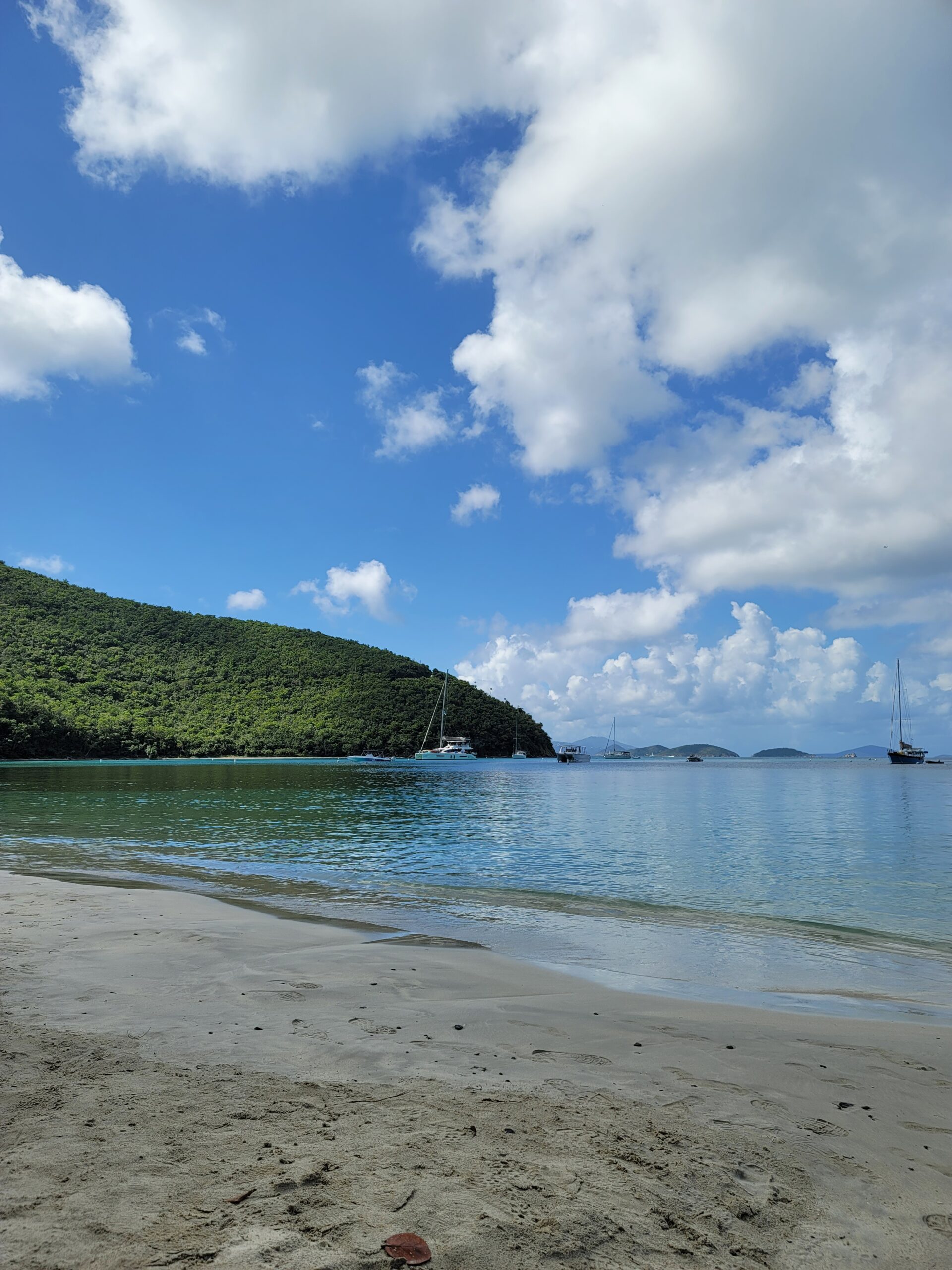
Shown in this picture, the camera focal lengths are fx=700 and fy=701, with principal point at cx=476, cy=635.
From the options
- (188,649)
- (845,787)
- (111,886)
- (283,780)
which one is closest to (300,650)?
(188,649)

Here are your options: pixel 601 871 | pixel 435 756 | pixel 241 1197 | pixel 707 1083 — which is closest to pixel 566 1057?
pixel 707 1083

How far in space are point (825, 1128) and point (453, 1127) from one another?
2.64 m

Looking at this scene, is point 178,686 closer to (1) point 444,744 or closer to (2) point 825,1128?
(1) point 444,744

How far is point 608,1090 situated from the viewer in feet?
17.7

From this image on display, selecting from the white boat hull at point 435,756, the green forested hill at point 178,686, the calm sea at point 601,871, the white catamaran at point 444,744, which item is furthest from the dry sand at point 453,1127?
the white catamaran at point 444,744

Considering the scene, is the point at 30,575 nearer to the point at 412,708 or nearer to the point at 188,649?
the point at 188,649

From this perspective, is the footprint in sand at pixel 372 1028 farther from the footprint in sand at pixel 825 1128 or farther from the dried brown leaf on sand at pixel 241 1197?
the footprint in sand at pixel 825 1128

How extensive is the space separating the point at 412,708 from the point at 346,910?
477ft

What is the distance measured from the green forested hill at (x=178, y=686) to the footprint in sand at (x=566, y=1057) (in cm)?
11249

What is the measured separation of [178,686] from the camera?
129 meters

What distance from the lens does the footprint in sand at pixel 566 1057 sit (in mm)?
5996

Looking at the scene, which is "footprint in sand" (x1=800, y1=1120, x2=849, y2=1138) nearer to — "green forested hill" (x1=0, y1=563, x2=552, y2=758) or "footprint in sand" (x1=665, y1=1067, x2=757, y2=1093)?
"footprint in sand" (x1=665, y1=1067, x2=757, y2=1093)

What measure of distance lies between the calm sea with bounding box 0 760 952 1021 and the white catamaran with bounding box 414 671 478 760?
102 m

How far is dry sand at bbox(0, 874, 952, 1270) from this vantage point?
3.44m
